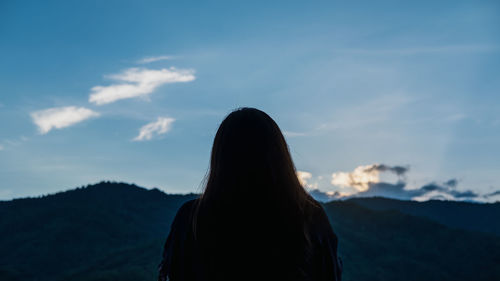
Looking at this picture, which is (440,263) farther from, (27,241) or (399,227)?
(27,241)

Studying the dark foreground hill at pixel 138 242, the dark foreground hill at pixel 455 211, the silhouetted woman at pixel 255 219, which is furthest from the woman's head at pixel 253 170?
the dark foreground hill at pixel 455 211

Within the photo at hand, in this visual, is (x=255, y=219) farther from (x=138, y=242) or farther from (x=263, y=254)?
(x=138, y=242)

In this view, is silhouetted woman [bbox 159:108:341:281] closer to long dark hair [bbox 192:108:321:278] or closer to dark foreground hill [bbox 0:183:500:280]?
long dark hair [bbox 192:108:321:278]

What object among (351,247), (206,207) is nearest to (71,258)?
(351,247)

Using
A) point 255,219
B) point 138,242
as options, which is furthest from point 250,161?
point 138,242

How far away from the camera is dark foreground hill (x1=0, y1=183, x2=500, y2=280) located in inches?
3189

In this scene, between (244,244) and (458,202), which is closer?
(244,244)

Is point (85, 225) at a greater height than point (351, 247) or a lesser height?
greater

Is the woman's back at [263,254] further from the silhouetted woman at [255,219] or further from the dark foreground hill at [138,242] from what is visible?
the dark foreground hill at [138,242]

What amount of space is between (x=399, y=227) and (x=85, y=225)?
72.3 m

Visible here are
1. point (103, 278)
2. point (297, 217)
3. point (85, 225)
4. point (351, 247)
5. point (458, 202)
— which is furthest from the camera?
point (458, 202)

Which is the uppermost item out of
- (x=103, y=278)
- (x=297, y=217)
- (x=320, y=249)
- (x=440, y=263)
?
(x=297, y=217)

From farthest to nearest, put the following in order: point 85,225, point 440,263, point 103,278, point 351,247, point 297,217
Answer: point 85,225
point 351,247
point 440,263
point 103,278
point 297,217

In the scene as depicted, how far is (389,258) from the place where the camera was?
91125 mm
